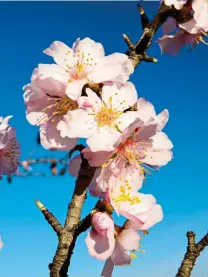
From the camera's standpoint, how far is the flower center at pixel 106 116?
9.27ft

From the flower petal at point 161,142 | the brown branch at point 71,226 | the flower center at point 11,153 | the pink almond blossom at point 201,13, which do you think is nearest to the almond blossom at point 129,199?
the brown branch at point 71,226

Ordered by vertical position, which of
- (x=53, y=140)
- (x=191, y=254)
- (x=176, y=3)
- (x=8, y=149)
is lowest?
(x=191, y=254)

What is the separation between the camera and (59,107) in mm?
2881

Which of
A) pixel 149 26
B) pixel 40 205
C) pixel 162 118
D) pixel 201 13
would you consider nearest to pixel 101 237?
pixel 40 205

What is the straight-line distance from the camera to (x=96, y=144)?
8.26ft

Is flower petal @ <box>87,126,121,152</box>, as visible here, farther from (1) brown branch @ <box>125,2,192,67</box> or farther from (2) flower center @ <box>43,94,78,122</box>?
(1) brown branch @ <box>125,2,192,67</box>

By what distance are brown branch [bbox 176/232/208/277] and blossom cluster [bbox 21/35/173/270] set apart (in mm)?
331

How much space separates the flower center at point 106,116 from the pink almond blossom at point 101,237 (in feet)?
1.89

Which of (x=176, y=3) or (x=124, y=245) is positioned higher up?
(x=176, y=3)

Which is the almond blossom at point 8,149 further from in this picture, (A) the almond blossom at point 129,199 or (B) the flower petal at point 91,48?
(A) the almond blossom at point 129,199

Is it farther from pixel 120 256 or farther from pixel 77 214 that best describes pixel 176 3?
pixel 120 256

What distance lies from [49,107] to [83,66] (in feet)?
1.33

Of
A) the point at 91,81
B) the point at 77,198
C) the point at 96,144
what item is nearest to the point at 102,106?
the point at 91,81

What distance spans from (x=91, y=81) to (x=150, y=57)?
1.43ft
